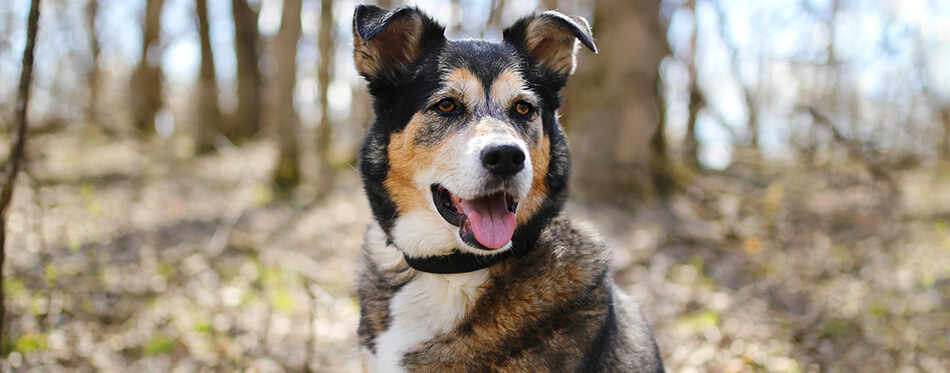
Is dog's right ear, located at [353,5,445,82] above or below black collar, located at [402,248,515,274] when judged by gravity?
above

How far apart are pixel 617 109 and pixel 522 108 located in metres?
7.09

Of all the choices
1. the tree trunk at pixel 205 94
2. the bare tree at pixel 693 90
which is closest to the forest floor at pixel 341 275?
the bare tree at pixel 693 90

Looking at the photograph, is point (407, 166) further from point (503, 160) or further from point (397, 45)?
point (397, 45)

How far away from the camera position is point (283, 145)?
12.5 m

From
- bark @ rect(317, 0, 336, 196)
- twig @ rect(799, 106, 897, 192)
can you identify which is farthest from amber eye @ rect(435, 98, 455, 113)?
bark @ rect(317, 0, 336, 196)

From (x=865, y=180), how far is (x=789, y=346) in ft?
9.85

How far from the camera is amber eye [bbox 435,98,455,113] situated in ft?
10.8

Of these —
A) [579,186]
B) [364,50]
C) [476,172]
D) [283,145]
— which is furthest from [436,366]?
[283,145]

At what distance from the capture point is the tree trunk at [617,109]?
389 inches

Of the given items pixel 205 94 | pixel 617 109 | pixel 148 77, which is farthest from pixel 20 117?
pixel 148 77

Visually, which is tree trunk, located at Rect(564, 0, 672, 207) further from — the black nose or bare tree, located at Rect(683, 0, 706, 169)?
the black nose

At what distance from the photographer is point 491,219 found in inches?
116

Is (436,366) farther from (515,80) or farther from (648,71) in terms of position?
(648,71)

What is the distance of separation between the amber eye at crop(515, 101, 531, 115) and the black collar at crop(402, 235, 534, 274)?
74 centimetres
